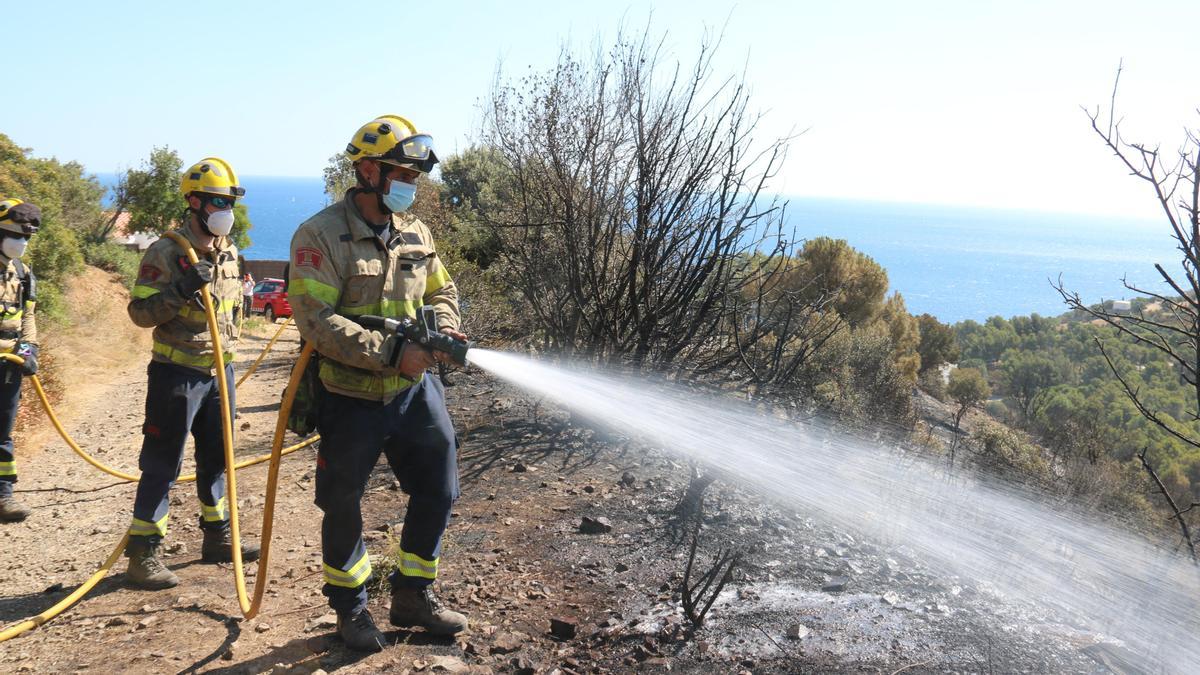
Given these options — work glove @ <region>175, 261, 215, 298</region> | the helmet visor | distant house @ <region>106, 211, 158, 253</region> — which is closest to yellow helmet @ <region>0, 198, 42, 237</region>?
work glove @ <region>175, 261, 215, 298</region>

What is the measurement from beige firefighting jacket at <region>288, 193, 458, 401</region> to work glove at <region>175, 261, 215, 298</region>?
1157mm

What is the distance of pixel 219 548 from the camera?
450cm

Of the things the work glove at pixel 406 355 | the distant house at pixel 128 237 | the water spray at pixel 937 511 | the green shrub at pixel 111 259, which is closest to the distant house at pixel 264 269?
the distant house at pixel 128 237

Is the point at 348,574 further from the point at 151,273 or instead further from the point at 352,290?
the point at 151,273

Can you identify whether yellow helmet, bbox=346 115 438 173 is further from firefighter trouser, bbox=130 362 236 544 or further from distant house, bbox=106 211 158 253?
distant house, bbox=106 211 158 253

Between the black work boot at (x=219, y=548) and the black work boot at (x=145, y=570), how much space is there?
0.38 meters

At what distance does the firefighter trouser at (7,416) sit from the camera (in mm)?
5262

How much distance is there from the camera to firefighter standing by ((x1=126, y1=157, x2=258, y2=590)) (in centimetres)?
405

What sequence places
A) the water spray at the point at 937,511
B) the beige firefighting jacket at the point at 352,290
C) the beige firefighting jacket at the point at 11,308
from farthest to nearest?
the beige firefighting jacket at the point at 11,308 → the water spray at the point at 937,511 → the beige firefighting jacket at the point at 352,290

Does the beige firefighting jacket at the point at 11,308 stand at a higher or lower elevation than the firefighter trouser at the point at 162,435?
higher

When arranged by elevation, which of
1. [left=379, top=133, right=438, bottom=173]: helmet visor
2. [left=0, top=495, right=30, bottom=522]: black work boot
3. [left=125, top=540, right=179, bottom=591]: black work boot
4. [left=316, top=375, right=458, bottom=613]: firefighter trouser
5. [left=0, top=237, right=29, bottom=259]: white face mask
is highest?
[left=379, top=133, right=438, bottom=173]: helmet visor

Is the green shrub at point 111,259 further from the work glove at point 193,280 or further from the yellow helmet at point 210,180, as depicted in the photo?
the work glove at point 193,280

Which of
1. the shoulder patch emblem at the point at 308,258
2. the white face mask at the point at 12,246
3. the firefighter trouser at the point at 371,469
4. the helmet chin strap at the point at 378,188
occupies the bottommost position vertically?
the firefighter trouser at the point at 371,469

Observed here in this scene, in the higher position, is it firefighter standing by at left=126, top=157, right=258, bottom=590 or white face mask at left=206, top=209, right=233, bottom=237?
white face mask at left=206, top=209, right=233, bottom=237
